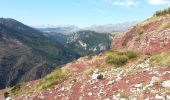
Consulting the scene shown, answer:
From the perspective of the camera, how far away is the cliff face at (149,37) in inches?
1121

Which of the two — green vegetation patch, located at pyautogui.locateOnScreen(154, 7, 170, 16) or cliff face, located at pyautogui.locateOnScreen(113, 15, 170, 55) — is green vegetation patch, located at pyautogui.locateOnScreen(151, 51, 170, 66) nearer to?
cliff face, located at pyautogui.locateOnScreen(113, 15, 170, 55)

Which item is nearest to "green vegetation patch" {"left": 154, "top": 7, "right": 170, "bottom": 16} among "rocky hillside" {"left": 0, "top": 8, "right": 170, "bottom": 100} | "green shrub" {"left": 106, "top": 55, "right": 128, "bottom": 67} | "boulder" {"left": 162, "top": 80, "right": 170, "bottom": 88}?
"rocky hillside" {"left": 0, "top": 8, "right": 170, "bottom": 100}

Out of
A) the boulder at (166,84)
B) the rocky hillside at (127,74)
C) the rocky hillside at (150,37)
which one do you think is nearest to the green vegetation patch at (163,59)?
the rocky hillside at (127,74)

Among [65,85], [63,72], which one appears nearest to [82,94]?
[65,85]

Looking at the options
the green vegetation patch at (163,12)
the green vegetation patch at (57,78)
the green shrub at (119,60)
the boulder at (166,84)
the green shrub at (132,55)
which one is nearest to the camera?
the boulder at (166,84)

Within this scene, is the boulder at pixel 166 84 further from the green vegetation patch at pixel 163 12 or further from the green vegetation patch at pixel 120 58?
the green vegetation patch at pixel 163 12

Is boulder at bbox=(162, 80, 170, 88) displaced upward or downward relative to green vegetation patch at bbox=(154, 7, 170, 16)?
downward

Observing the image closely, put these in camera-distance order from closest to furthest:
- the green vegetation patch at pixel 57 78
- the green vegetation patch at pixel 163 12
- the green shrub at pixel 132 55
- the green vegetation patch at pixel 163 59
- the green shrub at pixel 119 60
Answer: the green vegetation patch at pixel 163 59 < the green vegetation patch at pixel 57 78 < the green shrub at pixel 119 60 < the green shrub at pixel 132 55 < the green vegetation patch at pixel 163 12

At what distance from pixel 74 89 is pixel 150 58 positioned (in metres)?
6.22

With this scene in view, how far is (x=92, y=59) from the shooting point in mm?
32656

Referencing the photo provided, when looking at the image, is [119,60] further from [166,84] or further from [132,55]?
[166,84]

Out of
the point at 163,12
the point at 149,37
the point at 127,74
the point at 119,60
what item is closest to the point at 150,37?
the point at 149,37

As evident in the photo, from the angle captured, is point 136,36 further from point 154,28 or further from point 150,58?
point 150,58

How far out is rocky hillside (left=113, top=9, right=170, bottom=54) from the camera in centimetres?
2850
